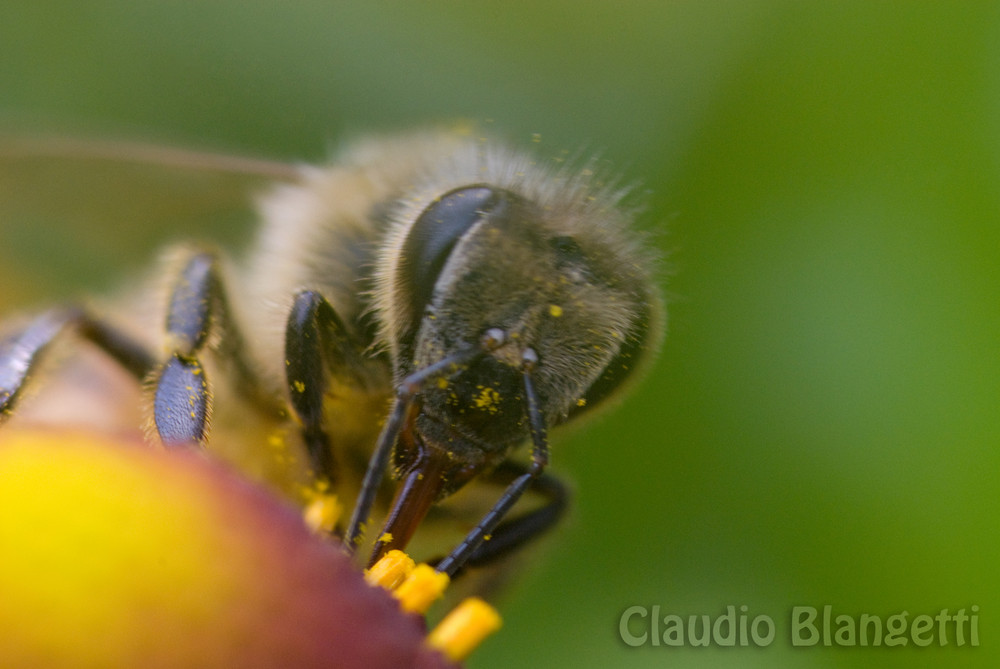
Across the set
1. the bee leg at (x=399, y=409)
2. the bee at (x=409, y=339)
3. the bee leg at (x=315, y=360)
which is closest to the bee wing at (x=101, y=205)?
the bee at (x=409, y=339)


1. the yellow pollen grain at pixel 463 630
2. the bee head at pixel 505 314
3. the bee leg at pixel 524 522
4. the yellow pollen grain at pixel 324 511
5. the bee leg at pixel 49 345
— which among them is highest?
the bee head at pixel 505 314

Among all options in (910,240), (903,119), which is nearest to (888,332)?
(910,240)

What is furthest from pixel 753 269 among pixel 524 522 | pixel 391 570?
pixel 391 570

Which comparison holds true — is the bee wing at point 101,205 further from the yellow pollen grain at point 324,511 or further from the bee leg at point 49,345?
the yellow pollen grain at point 324,511

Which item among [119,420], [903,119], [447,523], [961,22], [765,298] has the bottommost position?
[119,420]

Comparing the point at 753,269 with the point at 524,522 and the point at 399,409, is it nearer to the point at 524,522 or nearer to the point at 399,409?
the point at 524,522

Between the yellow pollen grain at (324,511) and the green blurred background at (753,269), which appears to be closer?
the yellow pollen grain at (324,511)

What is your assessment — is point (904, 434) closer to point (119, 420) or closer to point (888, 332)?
point (888, 332)
